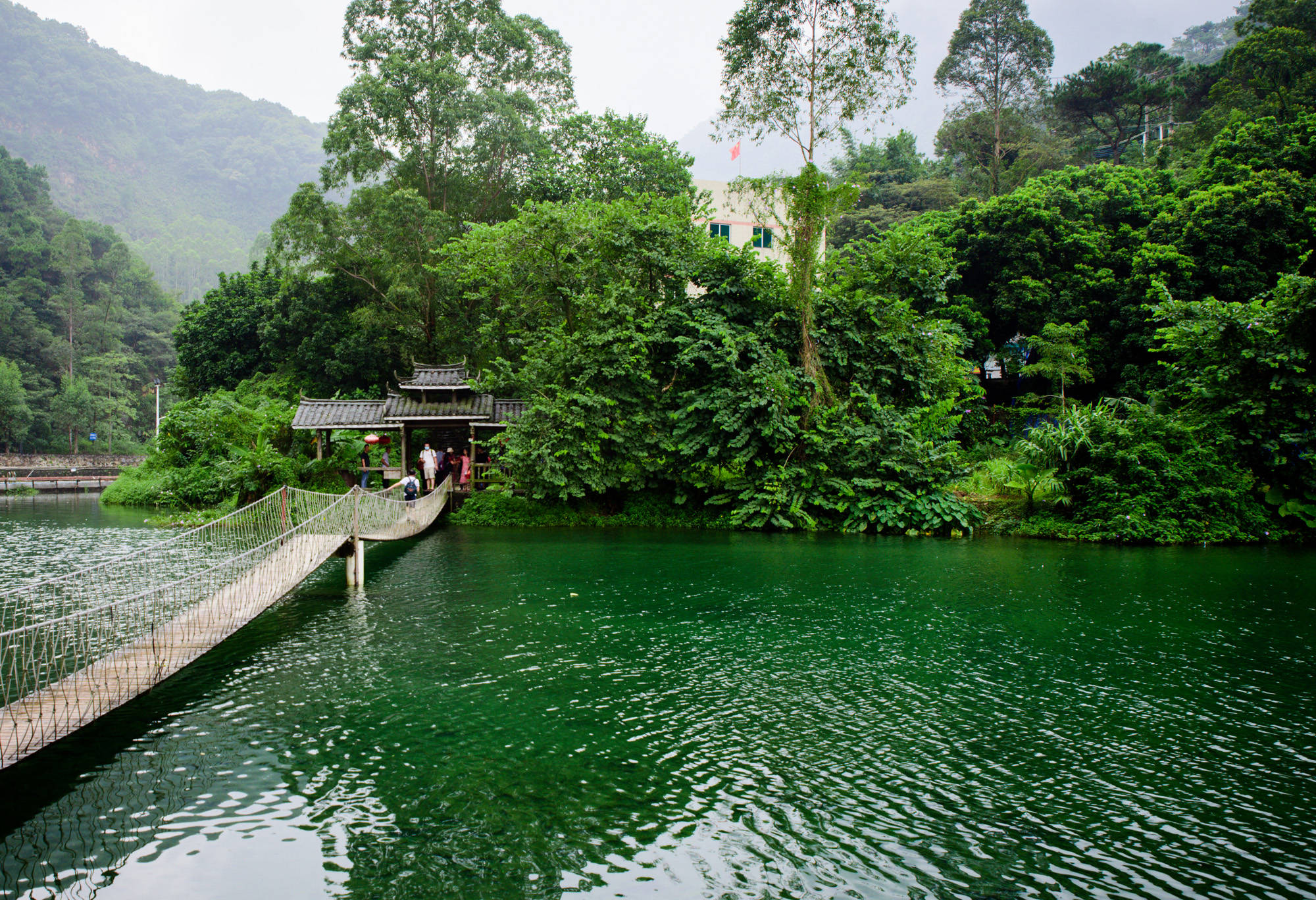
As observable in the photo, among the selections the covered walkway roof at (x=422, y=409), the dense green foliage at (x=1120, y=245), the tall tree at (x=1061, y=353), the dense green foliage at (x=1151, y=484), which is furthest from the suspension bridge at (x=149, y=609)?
the tall tree at (x=1061, y=353)

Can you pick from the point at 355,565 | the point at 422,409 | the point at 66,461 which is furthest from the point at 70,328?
the point at 355,565

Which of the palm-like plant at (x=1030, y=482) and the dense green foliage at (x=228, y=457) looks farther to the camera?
the dense green foliage at (x=228, y=457)

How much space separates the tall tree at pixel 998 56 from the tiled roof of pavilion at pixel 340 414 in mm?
33943

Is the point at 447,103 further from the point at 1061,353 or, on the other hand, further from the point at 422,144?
the point at 1061,353

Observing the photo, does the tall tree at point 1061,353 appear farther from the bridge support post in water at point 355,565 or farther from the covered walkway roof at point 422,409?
the bridge support post in water at point 355,565

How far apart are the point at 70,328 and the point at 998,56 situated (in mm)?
58063

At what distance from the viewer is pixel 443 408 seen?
73.8ft

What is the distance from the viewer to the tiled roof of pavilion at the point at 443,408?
22141mm

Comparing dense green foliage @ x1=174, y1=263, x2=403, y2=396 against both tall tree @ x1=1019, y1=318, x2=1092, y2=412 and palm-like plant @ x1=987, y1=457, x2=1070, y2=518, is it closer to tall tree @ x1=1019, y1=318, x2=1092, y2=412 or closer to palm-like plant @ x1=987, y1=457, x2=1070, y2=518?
palm-like plant @ x1=987, y1=457, x2=1070, y2=518

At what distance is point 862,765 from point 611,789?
168 centimetres

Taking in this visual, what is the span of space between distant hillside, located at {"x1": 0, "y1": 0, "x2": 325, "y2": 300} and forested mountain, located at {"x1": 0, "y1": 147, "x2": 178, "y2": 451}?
61.1 ft

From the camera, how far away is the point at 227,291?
112 ft

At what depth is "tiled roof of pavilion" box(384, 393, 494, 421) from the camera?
872 inches

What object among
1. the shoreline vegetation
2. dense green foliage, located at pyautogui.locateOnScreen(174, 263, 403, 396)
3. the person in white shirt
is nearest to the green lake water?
the shoreline vegetation
